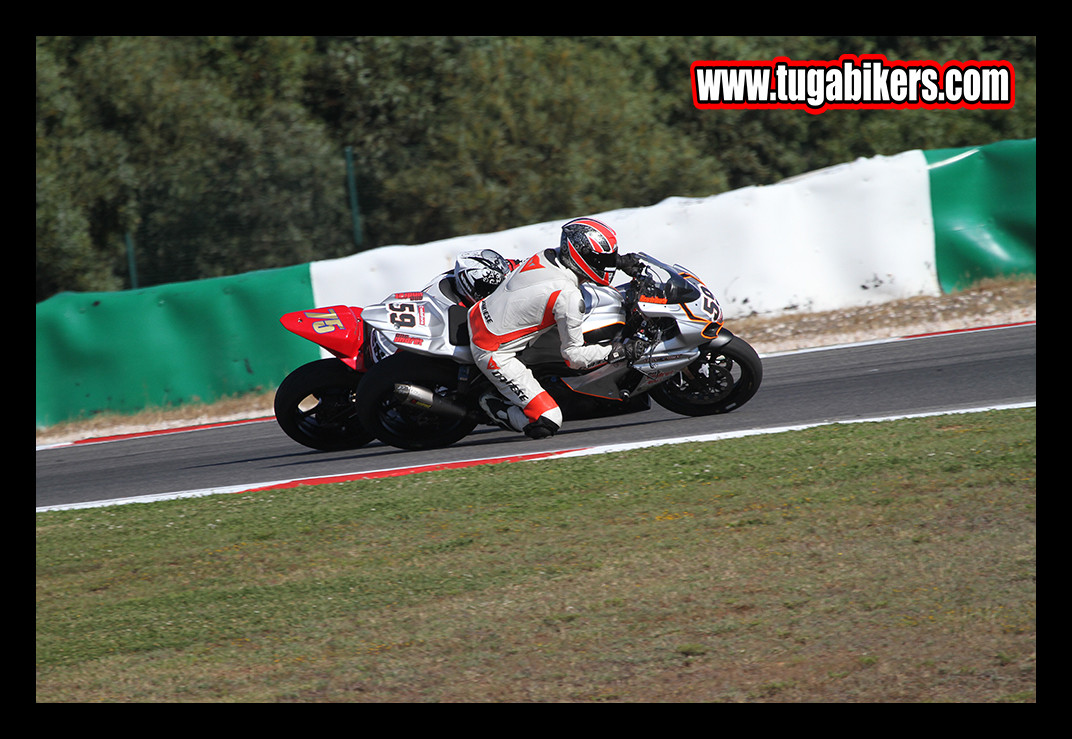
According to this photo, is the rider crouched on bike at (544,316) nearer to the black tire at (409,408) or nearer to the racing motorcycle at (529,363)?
the racing motorcycle at (529,363)

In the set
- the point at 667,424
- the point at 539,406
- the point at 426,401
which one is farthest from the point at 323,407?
the point at 667,424

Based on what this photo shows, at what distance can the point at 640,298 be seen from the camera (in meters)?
7.94

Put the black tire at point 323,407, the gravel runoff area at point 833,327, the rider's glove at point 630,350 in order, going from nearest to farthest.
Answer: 1. the rider's glove at point 630,350
2. the black tire at point 323,407
3. the gravel runoff area at point 833,327

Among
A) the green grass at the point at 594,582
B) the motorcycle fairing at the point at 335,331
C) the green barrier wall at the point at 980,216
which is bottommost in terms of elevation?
the green grass at the point at 594,582

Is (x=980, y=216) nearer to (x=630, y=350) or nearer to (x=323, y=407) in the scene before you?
(x=630, y=350)

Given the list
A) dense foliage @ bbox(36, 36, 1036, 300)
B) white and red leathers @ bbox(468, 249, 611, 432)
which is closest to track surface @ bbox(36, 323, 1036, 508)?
white and red leathers @ bbox(468, 249, 611, 432)

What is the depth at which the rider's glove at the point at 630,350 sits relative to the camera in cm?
785

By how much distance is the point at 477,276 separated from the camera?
8.25 meters

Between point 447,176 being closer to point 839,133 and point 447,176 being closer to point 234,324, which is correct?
point 234,324

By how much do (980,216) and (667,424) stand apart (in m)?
6.27

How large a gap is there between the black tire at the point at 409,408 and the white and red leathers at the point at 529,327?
39cm

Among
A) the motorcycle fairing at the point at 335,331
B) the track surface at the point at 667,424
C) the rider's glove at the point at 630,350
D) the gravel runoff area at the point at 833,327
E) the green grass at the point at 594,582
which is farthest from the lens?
the gravel runoff area at the point at 833,327

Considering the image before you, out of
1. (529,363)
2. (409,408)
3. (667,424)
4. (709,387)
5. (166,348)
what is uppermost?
Answer: (166,348)

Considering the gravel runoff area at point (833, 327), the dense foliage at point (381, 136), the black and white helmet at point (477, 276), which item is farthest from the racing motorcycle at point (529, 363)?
the dense foliage at point (381, 136)
